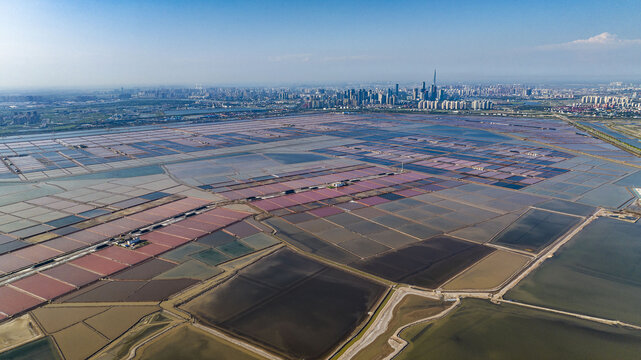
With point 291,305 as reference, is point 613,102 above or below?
above

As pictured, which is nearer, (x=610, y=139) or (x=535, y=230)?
(x=535, y=230)

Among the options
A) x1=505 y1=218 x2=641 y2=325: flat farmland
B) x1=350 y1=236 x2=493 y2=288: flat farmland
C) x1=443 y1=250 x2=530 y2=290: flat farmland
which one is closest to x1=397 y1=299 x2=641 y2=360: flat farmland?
x1=505 y1=218 x2=641 y2=325: flat farmland

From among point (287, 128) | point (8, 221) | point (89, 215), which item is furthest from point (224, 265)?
point (287, 128)

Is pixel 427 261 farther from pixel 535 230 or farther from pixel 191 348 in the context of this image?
pixel 191 348

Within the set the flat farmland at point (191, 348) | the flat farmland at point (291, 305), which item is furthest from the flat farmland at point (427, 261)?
the flat farmland at point (191, 348)

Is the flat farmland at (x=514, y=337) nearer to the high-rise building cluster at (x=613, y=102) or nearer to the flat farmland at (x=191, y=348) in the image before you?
the flat farmland at (x=191, y=348)

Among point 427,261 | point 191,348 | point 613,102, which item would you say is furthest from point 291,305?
point 613,102

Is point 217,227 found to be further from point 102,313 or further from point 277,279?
point 102,313

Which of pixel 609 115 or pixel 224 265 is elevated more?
pixel 609 115
